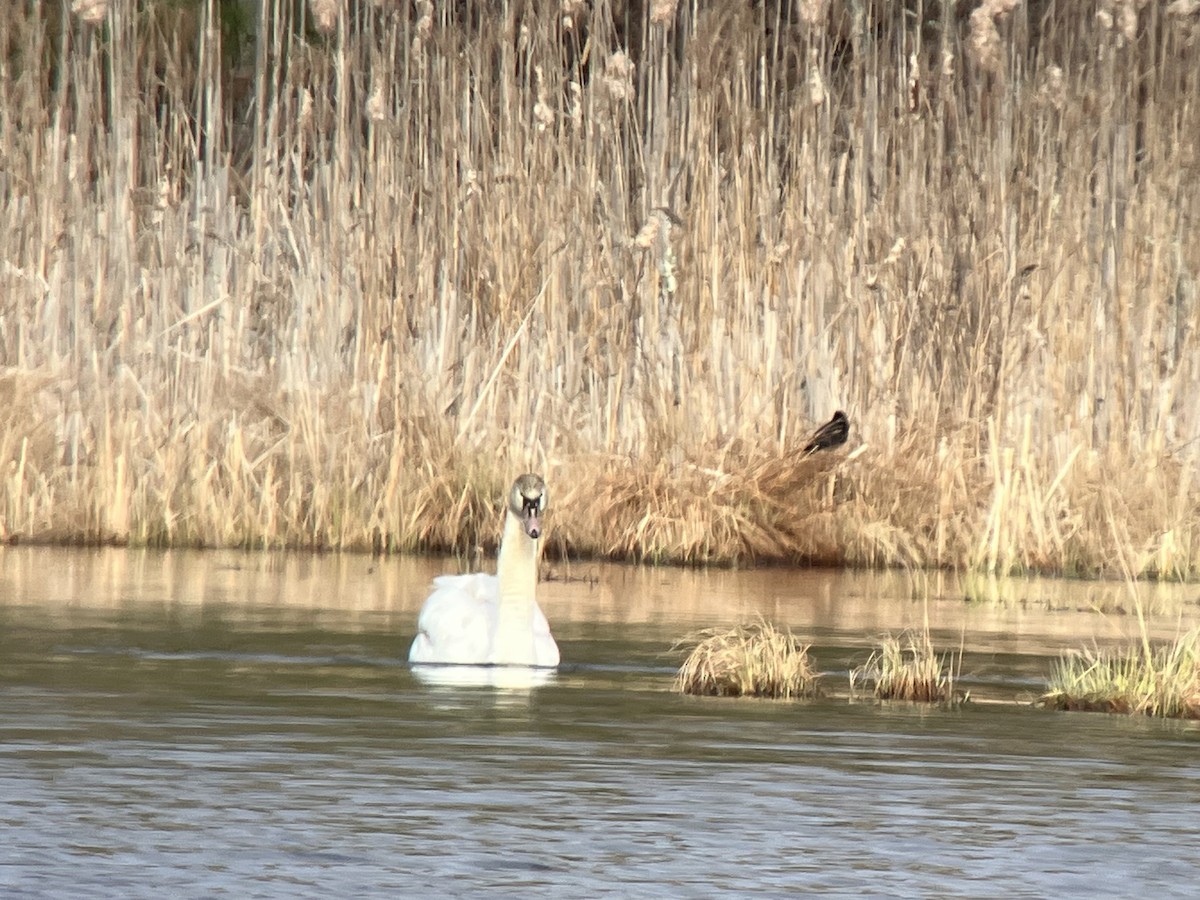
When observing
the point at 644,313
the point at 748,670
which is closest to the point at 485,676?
the point at 748,670

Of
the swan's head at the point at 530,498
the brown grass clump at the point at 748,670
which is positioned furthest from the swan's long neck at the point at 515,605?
the brown grass clump at the point at 748,670

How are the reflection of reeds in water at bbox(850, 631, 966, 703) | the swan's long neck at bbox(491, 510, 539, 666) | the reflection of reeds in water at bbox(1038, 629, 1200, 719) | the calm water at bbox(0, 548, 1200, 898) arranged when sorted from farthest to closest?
the swan's long neck at bbox(491, 510, 539, 666) < the reflection of reeds in water at bbox(850, 631, 966, 703) < the reflection of reeds in water at bbox(1038, 629, 1200, 719) < the calm water at bbox(0, 548, 1200, 898)

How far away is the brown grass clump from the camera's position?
9258 millimetres

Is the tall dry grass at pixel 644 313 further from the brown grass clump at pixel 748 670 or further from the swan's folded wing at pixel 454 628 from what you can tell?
the brown grass clump at pixel 748 670

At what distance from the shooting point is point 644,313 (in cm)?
1404

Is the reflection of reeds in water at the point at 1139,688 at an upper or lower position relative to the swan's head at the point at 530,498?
lower

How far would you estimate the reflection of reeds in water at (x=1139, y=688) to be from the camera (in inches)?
354

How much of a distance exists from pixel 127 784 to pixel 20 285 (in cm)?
796

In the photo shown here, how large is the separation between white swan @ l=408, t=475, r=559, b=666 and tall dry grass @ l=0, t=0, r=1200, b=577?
10.4 feet

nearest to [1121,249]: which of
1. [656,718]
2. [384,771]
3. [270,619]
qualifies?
[270,619]

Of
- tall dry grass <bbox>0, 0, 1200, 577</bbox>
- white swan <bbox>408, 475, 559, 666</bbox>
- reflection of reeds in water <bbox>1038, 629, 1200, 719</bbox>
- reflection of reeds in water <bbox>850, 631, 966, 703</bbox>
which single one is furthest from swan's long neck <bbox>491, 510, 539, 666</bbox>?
tall dry grass <bbox>0, 0, 1200, 577</bbox>

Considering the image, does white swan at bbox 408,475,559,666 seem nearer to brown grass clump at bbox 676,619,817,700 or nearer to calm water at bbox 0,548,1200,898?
calm water at bbox 0,548,1200,898

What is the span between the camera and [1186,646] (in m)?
9.16

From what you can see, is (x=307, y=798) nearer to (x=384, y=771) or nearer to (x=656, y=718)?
(x=384, y=771)
